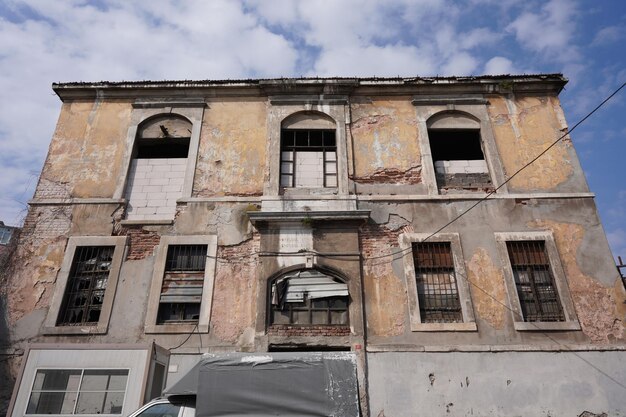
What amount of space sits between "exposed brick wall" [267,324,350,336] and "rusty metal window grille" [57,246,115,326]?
13.4 ft

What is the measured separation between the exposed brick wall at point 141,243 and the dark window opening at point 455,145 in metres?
7.85

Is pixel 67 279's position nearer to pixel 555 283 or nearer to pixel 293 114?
pixel 293 114

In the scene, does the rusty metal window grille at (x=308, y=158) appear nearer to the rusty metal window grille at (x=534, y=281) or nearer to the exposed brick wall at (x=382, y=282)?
the exposed brick wall at (x=382, y=282)

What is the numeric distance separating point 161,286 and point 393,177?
20.8 feet

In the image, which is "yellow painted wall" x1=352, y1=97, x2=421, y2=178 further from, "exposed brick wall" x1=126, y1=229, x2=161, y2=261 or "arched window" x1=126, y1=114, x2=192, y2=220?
"exposed brick wall" x1=126, y1=229, x2=161, y2=261

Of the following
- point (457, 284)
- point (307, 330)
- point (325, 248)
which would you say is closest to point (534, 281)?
point (457, 284)

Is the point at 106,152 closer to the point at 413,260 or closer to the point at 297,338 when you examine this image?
the point at 297,338

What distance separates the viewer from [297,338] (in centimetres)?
943

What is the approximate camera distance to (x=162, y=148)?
40.7 ft

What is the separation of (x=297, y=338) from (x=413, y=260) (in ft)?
10.7

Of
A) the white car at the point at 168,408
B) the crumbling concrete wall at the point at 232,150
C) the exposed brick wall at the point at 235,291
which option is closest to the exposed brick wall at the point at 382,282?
the exposed brick wall at the point at 235,291

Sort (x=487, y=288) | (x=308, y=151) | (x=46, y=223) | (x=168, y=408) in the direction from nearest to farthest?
1. (x=168, y=408)
2. (x=487, y=288)
3. (x=46, y=223)
4. (x=308, y=151)

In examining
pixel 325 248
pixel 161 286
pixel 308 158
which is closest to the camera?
pixel 161 286

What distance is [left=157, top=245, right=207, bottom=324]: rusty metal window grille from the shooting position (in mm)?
9852
